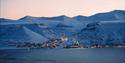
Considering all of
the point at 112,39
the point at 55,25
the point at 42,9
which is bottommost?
the point at 112,39

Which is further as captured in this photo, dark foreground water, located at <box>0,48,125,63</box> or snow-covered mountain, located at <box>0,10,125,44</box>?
dark foreground water, located at <box>0,48,125,63</box>

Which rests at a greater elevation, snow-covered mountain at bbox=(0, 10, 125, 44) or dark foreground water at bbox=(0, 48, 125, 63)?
snow-covered mountain at bbox=(0, 10, 125, 44)

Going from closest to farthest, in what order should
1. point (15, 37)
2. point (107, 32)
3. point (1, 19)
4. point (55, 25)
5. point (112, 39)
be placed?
1. point (1, 19)
2. point (15, 37)
3. point (55, 25)
4. point (112, 39)
5. point (107, 32)

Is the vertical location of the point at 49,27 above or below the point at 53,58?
above

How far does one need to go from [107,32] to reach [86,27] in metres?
1.33

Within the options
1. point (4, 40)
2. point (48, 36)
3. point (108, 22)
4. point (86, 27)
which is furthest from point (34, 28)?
point (108, 22)

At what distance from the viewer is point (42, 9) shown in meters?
5.45

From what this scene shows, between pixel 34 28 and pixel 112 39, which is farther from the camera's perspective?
pixel 112 39

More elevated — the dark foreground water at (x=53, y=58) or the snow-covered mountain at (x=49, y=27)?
the snow-covered mountain at (x=49, y=27)

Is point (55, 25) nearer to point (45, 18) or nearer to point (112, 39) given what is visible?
point (45, 18)

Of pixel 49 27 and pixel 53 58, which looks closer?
pixel 49 27

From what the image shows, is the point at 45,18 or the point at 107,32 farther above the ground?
the point at 45,18

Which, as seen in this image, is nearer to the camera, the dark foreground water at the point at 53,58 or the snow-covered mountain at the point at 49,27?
the snow-covered mountain at the point at 49,27

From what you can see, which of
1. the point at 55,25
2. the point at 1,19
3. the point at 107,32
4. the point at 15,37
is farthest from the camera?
the point at 107,32
